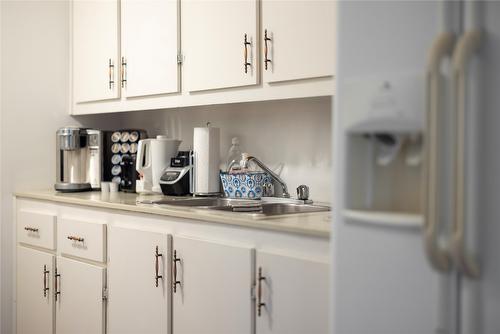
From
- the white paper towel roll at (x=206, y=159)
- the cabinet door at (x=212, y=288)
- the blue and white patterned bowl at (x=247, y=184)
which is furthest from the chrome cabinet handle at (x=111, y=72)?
the cabinet door at (x=212, y=288)

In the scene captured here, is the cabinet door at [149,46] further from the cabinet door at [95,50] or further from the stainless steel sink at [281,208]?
the stainless steel sink at [281,208]

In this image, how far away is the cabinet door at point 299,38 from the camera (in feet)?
6.54

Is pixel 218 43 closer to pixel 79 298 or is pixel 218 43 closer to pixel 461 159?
pixel 79 298

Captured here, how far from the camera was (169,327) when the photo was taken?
2125mm

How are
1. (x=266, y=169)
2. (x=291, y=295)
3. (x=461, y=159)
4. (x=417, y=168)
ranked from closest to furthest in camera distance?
1. (x=461, y=159)
2. (x=417, y=168)
3. (x=291, y=295)
4. (x=266, y=169)

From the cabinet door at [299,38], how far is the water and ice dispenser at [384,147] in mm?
689

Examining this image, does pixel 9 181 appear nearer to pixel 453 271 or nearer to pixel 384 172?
pixel 384 172

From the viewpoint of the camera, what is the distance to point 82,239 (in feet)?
8.45

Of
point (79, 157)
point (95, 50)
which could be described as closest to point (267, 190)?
point (79, 157)

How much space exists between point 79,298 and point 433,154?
1.96m

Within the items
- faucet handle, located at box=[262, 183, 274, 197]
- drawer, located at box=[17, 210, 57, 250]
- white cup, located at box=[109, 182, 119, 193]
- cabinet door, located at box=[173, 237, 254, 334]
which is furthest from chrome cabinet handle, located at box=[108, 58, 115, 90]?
cabinet door, located at box=[173, 237, 254, 334]

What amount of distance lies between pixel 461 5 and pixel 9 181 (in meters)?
2.55

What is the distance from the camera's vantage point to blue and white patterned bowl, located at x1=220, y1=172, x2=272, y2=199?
8.12ft

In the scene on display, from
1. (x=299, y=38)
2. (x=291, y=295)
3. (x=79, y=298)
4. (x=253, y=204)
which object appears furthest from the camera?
(x=79, y=298)
